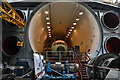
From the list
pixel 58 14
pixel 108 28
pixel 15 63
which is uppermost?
pixel 58 14

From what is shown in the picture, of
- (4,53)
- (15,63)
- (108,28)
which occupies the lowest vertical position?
(15,63)

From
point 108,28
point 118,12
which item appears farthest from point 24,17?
point 118,12

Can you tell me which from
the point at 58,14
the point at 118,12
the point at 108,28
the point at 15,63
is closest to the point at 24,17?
the point at 15,63

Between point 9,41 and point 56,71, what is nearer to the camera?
point 56,71

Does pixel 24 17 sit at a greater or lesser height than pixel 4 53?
greater

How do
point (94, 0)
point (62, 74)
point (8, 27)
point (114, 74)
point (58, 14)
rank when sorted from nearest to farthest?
point (114, 74), point (62, 74), point (8, 27), point (94, 0), point (58, 14)

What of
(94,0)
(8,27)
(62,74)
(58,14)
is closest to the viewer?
(62,74)

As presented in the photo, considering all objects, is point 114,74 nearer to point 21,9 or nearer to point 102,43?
point 102,43

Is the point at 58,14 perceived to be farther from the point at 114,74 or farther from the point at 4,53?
the point at 114,74

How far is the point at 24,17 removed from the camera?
8609mm

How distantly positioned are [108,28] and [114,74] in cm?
671

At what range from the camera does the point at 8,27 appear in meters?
8.60

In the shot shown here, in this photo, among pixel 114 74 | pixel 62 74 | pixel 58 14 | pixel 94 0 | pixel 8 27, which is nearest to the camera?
pixel 114 74

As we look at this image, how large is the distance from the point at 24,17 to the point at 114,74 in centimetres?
698
